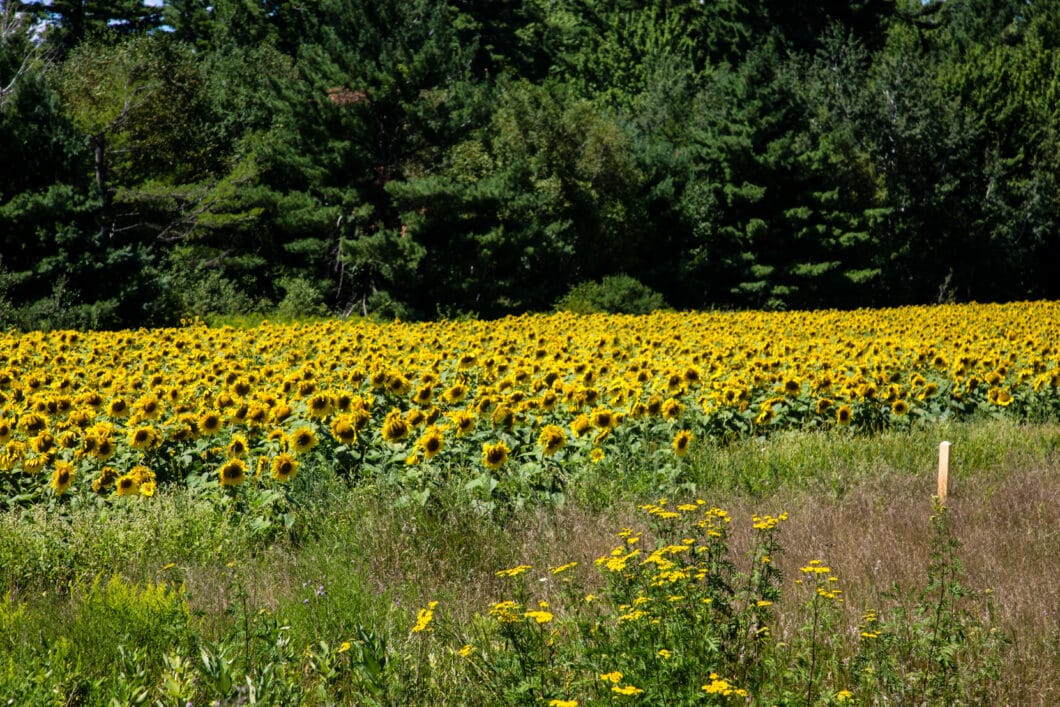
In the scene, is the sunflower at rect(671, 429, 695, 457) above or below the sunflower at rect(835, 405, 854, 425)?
above

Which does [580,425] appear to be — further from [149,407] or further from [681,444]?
[149,407]

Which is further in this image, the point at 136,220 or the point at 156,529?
the point at 136,220

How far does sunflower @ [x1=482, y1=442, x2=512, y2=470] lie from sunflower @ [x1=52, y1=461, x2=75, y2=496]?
7.94 feet

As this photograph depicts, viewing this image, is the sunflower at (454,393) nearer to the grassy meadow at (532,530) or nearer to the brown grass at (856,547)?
the grassy meadow at (532,530)

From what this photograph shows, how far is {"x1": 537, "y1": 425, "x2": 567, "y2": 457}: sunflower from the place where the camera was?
5574 millimetres

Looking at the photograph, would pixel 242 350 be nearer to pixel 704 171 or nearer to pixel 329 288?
pixel 329 288

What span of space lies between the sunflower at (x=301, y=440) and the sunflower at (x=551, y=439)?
1.41m

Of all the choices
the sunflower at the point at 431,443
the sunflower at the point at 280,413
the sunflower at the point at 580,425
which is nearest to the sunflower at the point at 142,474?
the sunflower at the point at 280,413

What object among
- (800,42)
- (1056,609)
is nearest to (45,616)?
(1056,609)

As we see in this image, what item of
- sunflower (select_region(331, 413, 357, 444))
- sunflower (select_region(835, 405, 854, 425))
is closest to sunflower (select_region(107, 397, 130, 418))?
sunflower (select_region(331, 413, 357, 444))

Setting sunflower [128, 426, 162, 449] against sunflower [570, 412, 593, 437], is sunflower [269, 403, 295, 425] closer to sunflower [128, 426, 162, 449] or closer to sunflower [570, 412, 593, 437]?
sunflower [128, 426, 162, 449]

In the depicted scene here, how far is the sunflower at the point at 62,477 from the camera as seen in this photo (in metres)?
5.23

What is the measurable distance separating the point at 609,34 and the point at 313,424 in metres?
42.5

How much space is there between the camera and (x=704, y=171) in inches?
1108
